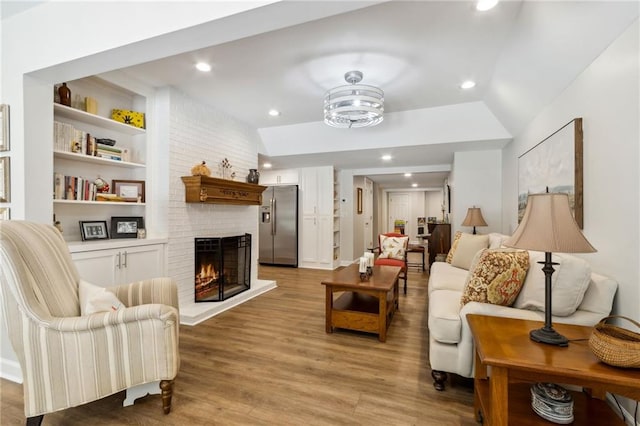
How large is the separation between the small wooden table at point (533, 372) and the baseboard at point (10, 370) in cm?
309

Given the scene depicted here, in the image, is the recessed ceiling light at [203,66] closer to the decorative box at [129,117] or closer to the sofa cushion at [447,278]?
the decorative box at [129,117]

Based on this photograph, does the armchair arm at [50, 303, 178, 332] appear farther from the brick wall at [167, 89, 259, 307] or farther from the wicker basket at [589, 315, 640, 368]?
the wicker basket at [589, 315, 640, 368]

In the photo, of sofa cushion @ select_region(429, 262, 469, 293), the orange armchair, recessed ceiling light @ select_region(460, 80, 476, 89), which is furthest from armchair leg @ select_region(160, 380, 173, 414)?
Result: recessed ceiling light @ select_region(460, 80, 476, 89)

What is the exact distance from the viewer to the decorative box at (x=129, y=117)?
3.21m

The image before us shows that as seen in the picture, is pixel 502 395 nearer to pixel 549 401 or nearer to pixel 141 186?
pixel 549 401

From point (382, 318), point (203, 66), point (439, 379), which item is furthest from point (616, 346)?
point (203, 66)

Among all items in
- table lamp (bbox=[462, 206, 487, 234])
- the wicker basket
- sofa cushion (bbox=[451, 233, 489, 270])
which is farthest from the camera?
table lamp (bbox=[462, 206, 487, 234])

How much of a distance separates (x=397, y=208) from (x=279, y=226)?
7.14m

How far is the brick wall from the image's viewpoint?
11.1ft

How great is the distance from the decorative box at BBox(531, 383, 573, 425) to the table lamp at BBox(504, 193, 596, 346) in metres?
0.24

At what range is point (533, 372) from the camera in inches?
48.6

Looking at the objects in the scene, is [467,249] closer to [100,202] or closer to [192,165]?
[192,165]

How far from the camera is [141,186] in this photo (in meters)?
3.40

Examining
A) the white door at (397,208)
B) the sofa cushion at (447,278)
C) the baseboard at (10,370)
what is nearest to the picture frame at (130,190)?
the baseboard at (10,370)
